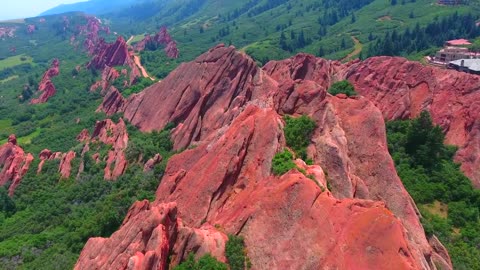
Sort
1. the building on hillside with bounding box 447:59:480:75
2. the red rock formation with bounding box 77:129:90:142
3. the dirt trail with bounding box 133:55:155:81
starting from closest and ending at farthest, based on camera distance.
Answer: the building on hillside with bounding box 447:59:480:75, the red rock formation with bounding box 77:129:90:142, the dirt trail with bounding box 133:55:155:81

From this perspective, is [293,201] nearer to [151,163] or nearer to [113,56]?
[151,163]

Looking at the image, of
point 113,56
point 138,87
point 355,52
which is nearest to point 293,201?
point 138,87

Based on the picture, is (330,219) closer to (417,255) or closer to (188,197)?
(417,255)

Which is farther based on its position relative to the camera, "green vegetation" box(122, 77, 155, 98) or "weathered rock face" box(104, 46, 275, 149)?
"green vegetation" box(122, 77, 155, 98)

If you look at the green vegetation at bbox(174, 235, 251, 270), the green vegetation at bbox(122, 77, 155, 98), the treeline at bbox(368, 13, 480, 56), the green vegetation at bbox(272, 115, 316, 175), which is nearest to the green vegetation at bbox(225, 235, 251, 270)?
the green vegetation at bbox(174, 235, 251, 270)

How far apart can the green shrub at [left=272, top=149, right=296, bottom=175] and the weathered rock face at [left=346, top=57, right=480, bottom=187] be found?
31.7 m

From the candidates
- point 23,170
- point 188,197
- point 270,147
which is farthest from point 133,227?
point 23,170

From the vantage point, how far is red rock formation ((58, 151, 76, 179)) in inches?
3054

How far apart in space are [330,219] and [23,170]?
72.3m

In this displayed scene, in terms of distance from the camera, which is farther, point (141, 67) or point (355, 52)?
point (355, 52)

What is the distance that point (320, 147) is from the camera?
148 feet

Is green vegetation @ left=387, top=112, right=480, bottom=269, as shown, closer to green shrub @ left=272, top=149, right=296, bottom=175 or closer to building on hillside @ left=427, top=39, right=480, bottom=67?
green shrub @ left=272, top=149, right=296, bottom=175

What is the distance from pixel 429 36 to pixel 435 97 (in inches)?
4578

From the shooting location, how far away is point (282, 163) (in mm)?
39938
